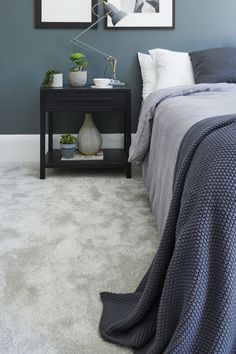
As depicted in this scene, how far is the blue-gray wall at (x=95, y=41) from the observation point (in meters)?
3.85

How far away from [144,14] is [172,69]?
0.55 metres

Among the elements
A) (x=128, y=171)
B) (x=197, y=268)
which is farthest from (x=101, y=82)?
(x=197, y=268)

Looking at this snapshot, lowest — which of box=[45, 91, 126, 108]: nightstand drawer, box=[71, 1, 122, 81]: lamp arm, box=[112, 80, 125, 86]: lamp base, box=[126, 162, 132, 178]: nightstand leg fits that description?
box=[126, 162, 132, 178]: nightstand leg

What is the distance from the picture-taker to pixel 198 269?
1.21m

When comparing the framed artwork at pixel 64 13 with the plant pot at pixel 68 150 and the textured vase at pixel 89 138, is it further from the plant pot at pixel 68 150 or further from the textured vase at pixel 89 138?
A: the plant pot at pixel 68 150

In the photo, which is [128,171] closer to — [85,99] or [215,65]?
[85,99]

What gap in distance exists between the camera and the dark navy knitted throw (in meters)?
1.18

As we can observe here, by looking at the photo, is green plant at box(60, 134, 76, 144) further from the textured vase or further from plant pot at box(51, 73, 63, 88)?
plant pot at box(51, 73, 63, 88)

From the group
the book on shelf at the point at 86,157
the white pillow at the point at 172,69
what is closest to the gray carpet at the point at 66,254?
the book on shelf at the point at 86,157

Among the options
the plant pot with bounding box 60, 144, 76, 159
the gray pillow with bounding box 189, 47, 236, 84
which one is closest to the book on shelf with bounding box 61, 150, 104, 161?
the plant pot with bounding box 60, 144, 76, 159

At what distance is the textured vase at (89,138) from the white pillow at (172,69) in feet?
1.86

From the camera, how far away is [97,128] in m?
3.91

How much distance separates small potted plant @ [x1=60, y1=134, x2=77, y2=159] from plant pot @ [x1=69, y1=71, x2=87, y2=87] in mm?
399

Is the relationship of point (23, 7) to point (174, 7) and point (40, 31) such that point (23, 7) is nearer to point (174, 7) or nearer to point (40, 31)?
point (40, 31)
